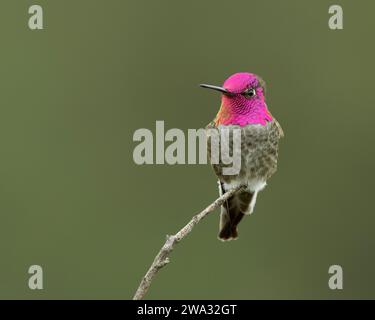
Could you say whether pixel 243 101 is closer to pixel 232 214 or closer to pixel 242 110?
pixel 242 110

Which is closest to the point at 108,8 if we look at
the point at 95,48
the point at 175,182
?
the point at 95,48

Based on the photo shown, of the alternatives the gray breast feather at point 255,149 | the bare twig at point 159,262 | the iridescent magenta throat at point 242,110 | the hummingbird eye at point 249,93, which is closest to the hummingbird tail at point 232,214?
the gray breast feather at point 255,149

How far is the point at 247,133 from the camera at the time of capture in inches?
256

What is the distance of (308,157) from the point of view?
1079 centimetres

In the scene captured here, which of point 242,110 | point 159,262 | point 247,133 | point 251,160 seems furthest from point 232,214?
point 159,262

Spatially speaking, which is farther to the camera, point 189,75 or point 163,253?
point 189,75

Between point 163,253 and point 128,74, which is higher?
point 128,74

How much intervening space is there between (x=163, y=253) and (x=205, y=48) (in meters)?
7.31

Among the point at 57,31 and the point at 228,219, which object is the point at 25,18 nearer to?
the point at 57,31

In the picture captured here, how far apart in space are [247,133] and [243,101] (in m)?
0.30

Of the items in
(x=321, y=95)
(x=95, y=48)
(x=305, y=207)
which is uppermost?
(x=95, y=48)

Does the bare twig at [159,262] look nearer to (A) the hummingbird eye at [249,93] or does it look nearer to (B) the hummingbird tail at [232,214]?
(A) the hummingbird eye at [249,93]

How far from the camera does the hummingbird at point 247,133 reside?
6.31 meters

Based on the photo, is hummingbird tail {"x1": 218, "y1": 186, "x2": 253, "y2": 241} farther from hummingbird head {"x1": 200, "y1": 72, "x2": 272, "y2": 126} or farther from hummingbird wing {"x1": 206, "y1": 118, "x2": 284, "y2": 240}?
hummingbird head {"x1": 200, "y1": 72, "x2": 272, "y2": 126}
